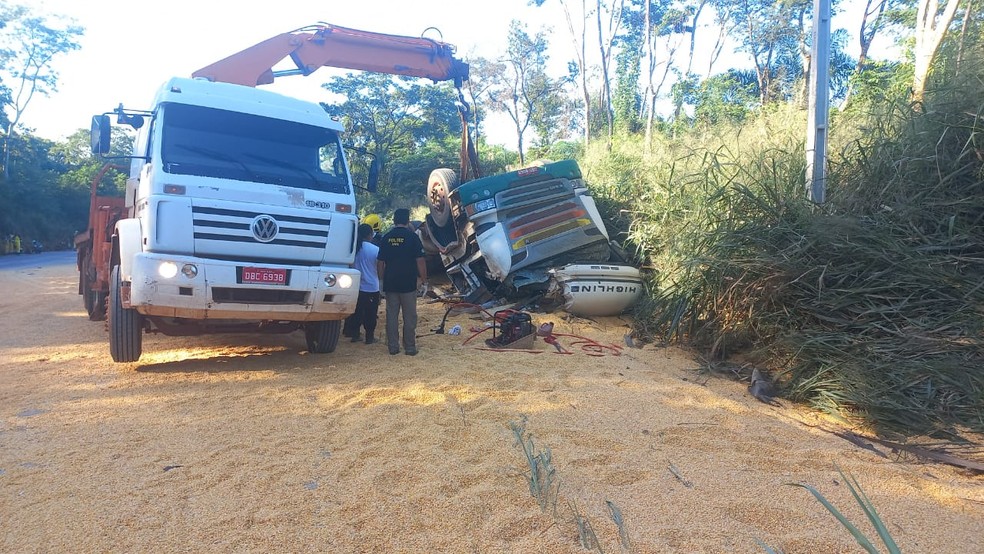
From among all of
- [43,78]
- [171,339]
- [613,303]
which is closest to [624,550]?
[613,303]

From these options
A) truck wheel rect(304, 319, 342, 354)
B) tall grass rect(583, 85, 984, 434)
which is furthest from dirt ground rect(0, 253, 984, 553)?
tall grass rect(583, 85, 984, 434)

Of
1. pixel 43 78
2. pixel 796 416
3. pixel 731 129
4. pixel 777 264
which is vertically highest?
pixel 43 78

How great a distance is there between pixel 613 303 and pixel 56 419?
6059 mm

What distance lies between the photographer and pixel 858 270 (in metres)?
4.92

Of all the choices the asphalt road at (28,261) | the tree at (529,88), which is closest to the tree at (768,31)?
the tree at (529,88)

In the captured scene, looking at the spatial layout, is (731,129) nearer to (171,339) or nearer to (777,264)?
(777,264)

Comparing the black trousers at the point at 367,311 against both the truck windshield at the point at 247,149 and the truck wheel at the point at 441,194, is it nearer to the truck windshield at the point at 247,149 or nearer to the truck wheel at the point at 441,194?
the truck windshield at the point at 247,149

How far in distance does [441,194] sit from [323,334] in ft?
13.3

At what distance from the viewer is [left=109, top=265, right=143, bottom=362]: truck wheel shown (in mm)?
5152

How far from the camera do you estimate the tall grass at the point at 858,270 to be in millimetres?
4109

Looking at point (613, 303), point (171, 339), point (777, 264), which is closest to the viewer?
point (777, 264)

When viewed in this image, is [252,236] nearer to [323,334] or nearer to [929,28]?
[323,334]

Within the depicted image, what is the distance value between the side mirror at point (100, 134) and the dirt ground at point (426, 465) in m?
2.09

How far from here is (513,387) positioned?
191 inches
